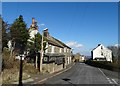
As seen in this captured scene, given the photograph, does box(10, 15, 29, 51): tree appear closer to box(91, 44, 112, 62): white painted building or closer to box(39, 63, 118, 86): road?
box(39, 63, 118, 86): road

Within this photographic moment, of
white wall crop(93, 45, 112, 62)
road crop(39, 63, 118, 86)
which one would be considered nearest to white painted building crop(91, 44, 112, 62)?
white wall crop(93, 45, 112, 62)

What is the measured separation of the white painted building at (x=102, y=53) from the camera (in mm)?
115875

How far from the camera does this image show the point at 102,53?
4678 inches

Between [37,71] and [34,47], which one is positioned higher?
[34,47]

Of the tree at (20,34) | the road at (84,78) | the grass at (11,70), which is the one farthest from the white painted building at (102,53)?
the grass at (11,70)

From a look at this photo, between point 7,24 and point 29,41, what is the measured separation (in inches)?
606

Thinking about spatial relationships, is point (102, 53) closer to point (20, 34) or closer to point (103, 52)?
point (103, 52)

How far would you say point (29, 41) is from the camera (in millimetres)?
51750

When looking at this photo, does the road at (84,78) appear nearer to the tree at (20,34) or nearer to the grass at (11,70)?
the grass at (11,70)

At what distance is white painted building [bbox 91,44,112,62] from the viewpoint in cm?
11588

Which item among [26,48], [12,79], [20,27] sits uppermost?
[20,27]

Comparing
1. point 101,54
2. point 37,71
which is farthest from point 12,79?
point 101,54

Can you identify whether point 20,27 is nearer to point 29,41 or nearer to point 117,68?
point 29,41

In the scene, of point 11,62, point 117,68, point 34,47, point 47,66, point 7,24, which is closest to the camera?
point 11,62
